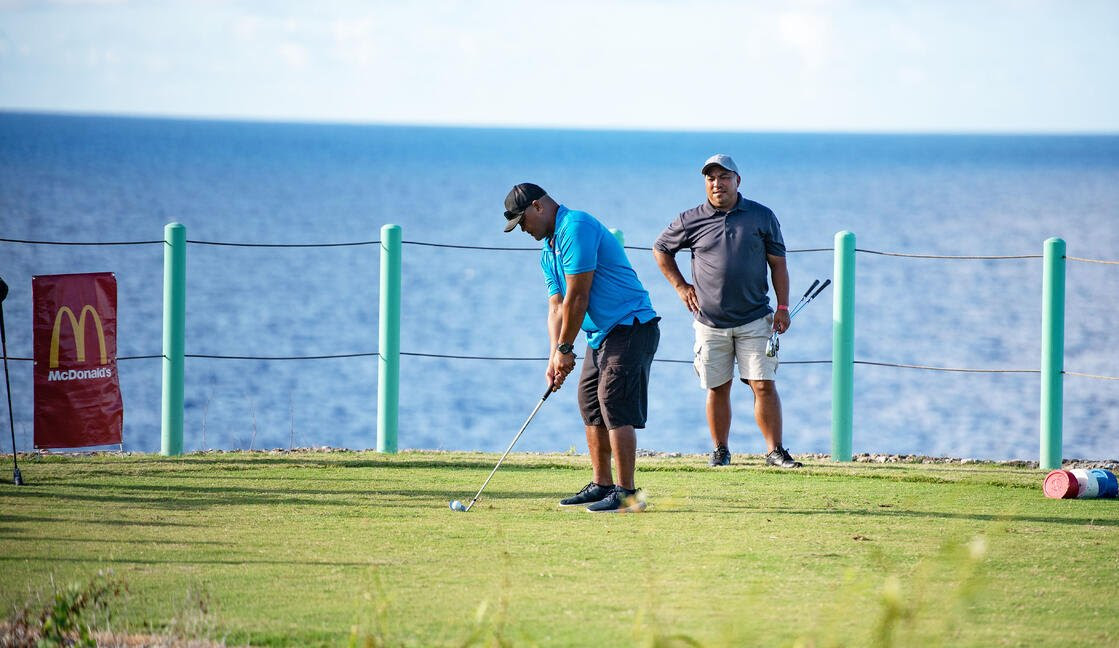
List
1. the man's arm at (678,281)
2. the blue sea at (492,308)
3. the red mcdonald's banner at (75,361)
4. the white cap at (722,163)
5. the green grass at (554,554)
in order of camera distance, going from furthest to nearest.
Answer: the blue sea at (492,308) → the man's arm at (678,281) → the white cap at (722,163) → the red mcdonald's banner at (75,361) → the green grass at (554,554)

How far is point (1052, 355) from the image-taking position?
9.17 meters

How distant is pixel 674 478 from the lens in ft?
27.6

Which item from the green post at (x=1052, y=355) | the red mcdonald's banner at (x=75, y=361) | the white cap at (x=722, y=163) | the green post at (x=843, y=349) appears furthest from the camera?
the green post at (x=843, y=349)

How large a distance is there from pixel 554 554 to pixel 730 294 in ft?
10.3

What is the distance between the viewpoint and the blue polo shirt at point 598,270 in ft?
22.7

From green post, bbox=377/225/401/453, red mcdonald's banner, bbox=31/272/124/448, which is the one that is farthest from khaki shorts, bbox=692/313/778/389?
red mcdonald's banner, bbox=31/272/124/448

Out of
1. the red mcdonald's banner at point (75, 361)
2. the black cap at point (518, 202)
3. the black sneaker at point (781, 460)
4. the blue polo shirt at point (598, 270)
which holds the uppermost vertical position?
the black cap at point (518, 202)

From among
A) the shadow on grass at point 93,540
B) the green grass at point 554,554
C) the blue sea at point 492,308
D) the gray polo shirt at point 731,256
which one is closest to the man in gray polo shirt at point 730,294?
the gray polo shirt at point 731,256

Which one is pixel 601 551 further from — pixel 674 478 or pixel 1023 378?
pixel 1023 378

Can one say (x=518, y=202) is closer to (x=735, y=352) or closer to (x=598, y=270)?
(x=598, y=270)

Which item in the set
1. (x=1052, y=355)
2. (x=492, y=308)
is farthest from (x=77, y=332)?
(x=492, y=308)

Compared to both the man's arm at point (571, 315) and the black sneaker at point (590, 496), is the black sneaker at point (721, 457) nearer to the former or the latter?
the black sneaker at point (590, 496)

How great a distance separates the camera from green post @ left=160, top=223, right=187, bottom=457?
930 centimetres

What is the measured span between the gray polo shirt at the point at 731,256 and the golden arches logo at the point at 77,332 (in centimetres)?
341
